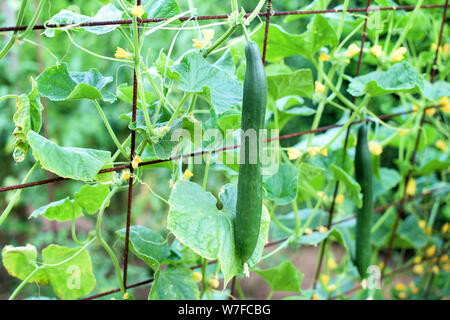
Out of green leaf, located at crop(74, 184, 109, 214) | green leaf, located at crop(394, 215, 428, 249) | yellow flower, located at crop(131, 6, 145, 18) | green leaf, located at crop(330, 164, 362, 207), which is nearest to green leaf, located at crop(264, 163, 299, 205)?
green leaf, located at crop(330, 164, 362, 207)

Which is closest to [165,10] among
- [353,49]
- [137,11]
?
[137,11]

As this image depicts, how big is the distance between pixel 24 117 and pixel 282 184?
21.5 inches

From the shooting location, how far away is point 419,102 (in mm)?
1332

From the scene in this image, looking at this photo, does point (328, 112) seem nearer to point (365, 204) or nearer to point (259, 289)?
point (259, 289)

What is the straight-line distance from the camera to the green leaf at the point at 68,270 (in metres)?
0.89

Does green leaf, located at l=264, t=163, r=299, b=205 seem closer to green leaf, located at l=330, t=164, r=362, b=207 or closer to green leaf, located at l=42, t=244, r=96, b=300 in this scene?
green leaf, located at l=330, t=164, r=362, b=207

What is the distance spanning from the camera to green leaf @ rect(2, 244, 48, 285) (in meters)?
0.84

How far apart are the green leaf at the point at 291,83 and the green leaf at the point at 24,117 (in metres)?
0.46

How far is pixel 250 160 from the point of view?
75cm

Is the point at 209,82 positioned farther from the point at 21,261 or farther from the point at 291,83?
the point at 21,261

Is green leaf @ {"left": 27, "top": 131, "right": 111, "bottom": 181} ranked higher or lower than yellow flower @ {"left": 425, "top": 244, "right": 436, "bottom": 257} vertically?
higher

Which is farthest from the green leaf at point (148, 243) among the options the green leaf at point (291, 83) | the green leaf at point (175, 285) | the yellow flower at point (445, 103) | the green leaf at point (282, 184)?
the yellow flower at point (445, 103)

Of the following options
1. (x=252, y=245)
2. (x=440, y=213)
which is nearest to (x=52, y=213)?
(x=252, y=245)

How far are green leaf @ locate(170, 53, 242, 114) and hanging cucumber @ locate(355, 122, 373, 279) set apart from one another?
0.44 meters
